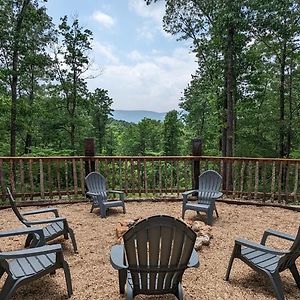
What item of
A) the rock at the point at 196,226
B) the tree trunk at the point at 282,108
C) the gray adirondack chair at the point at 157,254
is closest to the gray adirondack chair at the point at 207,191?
the rock at the point at 196,226

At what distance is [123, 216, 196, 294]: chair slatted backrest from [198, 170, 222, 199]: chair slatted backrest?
10.2ft

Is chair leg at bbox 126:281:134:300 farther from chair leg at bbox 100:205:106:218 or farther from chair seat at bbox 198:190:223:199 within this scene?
chair seat at bbox 198:190:223:199

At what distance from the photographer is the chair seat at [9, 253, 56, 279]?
97.2 inches

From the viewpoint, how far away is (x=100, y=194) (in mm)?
5457

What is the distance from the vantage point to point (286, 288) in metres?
2.96

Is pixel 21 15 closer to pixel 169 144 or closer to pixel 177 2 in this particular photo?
pixel 177 2

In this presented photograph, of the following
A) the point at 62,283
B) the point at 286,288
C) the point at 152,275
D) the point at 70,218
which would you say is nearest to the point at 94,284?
the point at 62,283

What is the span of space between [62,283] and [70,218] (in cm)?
241

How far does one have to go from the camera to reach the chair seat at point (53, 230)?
11.8 feet

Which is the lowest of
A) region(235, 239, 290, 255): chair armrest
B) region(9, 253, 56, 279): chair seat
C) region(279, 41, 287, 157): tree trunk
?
region(9, 253, 56, 279): chair seat

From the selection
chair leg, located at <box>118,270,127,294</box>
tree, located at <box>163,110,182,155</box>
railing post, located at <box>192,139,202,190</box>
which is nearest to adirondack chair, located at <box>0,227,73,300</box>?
chair leg, located at <box>118,270,127,294</box>

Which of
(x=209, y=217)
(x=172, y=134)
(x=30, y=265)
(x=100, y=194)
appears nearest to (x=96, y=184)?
(x=100, y=194)

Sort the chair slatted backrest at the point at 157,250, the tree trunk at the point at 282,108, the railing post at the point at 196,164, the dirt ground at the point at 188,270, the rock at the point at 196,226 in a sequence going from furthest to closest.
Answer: the tree trunk at the point at 282,108 → the railing post at the point at 196,164 → the rock at the point at 196,226 → the dirt ground at the point at 188,270 → the chair slatted backrest at the point at 157,250

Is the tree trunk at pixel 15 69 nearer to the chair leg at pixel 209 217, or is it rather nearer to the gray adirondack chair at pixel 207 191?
the gray adirondack chair at pixel 207 191
